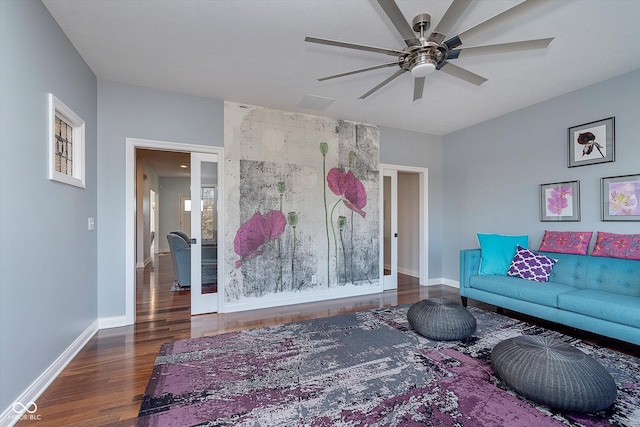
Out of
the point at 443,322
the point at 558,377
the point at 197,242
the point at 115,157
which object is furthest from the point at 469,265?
the point at 115,157

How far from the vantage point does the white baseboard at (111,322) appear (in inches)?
125

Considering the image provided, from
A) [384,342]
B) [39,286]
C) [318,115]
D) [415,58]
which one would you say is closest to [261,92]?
[318,115]

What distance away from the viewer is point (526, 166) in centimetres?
404

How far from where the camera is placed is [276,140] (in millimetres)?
4070

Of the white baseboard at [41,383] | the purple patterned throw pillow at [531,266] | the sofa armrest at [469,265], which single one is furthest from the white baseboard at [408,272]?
the white baseboard at [41,383]

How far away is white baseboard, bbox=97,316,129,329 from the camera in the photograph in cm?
317

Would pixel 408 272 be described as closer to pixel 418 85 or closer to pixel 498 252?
pixel 498 252

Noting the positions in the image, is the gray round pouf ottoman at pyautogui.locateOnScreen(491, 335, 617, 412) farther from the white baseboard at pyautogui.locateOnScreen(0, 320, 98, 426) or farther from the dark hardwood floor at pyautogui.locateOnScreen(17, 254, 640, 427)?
the white baseboard at pyautogui.locateOnScreen(0, 320, 98, 426)

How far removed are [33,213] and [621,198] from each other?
539 cm

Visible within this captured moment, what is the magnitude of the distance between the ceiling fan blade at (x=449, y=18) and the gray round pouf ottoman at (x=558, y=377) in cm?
211

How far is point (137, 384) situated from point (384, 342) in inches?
80.0

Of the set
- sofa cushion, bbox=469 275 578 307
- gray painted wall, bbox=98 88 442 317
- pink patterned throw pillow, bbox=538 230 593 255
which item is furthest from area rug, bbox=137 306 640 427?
gray painted wall, bbox=98 88 442 317

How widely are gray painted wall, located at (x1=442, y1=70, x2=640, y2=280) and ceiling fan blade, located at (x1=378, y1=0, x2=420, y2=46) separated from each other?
295cm

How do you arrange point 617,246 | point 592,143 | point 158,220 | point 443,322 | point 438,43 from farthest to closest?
1. point 158,220
2. point 592,143
3. point 617,246
4. point 443,322
5. point 438,43
